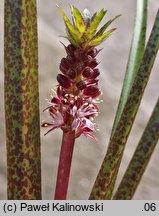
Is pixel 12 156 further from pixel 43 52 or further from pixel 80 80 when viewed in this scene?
pixel 43 52

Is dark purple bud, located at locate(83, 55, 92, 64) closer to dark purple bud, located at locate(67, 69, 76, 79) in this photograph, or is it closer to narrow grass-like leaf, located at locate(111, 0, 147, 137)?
dark purple bud, located at locate(67, 69, 76, 79)

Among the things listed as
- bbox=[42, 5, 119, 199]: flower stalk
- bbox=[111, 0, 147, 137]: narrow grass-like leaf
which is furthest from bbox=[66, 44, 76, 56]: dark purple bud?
bbox=[111, 0, 147, 137]: narrow grass-like leaf

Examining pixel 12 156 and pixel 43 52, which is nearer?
pixel 12 156

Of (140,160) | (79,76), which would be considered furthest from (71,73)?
(140,160)

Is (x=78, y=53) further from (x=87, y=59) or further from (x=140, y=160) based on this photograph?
(x=140, y=160)

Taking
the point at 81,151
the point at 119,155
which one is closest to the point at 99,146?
the point at 81,151

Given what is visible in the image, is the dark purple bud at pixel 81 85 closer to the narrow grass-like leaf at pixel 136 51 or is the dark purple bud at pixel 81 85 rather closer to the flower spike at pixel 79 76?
the flower spike at pixel 79 76

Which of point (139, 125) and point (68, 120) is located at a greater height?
point (139, 125)
